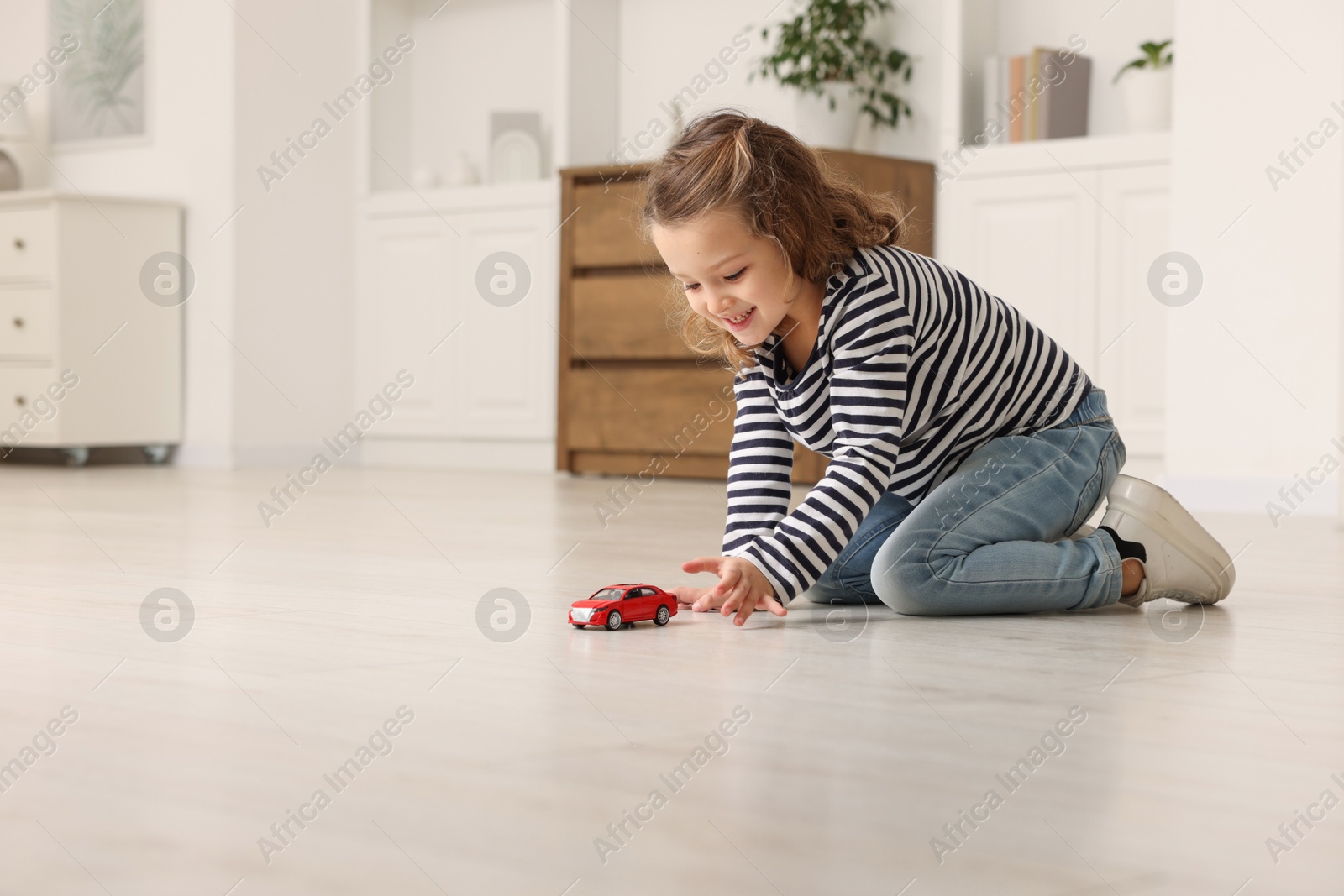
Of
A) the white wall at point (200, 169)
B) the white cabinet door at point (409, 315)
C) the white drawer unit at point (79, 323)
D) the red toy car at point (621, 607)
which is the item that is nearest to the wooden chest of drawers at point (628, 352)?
the white cabinet door at point (409, 315)

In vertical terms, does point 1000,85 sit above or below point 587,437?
above

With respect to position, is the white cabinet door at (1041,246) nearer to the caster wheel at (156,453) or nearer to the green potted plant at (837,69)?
the green potted plant at (837,69)

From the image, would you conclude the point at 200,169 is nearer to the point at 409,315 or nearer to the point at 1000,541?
the point at 409,315

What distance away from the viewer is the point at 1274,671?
4.08 feet

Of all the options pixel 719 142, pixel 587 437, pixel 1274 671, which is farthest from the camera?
pixel 587 437

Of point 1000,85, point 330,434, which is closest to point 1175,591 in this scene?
point 1000,85

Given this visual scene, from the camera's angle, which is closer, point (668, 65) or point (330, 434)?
point (668, 65)

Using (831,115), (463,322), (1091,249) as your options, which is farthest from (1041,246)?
(463,322)

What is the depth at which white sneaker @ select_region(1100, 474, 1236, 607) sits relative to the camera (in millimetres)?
1604

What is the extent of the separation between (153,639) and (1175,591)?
1.05 metres

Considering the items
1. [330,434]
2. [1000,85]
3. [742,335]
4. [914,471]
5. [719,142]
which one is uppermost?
[1000,85]

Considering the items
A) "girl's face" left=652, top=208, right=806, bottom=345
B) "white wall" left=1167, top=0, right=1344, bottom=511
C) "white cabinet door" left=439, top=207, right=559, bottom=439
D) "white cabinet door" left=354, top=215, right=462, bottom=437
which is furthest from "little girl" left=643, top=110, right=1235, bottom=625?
"white cabinet door" left=354, top=215, right=462, bottom=437

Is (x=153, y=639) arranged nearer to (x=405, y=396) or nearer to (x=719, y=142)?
(x=719, y=142)

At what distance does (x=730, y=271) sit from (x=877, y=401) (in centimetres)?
19
